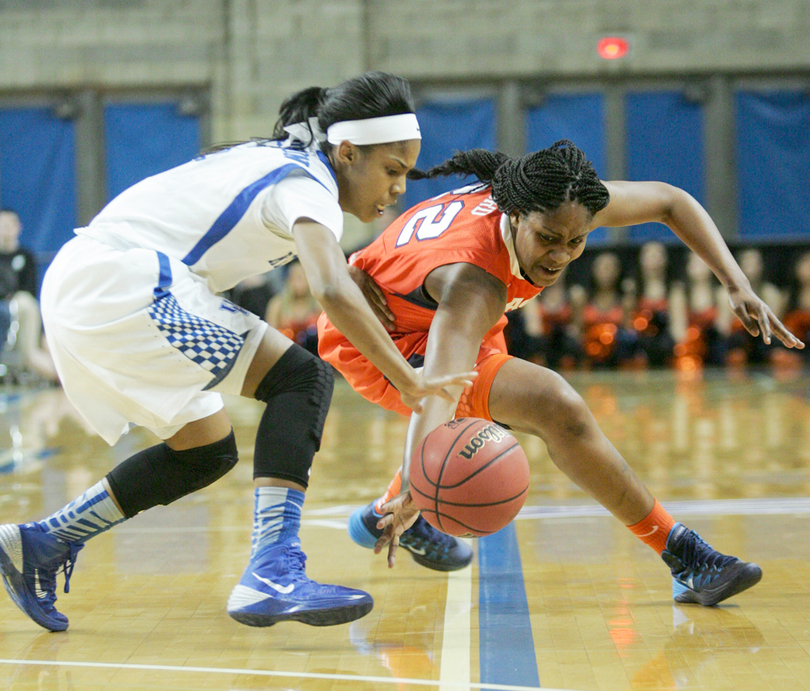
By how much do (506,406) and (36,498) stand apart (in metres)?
2.19

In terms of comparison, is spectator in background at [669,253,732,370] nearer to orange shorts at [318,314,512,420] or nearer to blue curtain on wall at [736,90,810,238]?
blue curtain on wall at [736,90,810,238]

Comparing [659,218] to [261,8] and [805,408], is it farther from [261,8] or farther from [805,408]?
[261,8]

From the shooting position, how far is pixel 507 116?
446 inches

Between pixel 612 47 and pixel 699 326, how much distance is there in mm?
3519

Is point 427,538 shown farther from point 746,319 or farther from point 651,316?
point 651,316

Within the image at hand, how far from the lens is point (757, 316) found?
2.52 m

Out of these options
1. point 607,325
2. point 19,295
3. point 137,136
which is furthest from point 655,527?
point 137,136

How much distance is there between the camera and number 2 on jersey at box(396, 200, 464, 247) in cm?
265

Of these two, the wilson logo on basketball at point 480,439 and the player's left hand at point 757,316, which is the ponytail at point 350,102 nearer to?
the wilson logo on basketball at point 480,439

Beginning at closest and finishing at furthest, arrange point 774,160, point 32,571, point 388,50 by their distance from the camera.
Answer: point 32,571 → point 388,50 → point 774,160

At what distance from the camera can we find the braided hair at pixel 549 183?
233 centimetres

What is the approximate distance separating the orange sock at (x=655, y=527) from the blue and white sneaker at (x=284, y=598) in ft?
2.44

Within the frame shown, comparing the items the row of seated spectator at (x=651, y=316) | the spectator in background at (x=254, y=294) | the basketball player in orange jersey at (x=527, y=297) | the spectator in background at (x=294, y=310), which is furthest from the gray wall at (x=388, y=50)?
the basketball player in orange jersey at (x=527, y=297)

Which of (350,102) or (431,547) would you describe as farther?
(431,547)
